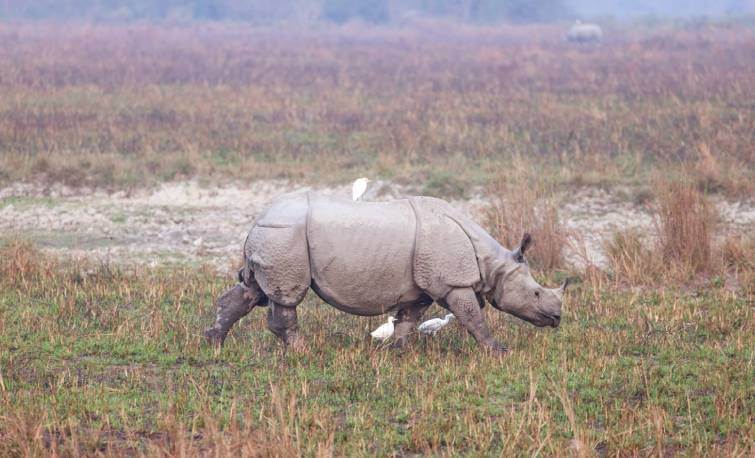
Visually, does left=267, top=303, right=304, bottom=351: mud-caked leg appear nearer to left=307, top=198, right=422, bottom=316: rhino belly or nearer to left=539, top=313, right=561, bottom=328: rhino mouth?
left=307, top=198, right=422, bottom=316: rhino belly

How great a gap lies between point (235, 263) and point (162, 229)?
2.39 meters

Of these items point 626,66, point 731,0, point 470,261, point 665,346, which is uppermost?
point 470,261

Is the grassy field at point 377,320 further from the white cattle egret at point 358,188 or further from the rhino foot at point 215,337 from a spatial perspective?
the white cattle egret at point 358,188

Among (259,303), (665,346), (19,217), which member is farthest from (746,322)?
(19,217)

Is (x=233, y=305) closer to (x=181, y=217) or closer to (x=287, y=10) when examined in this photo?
(x=181, y=217)

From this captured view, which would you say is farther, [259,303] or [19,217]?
[19,217]

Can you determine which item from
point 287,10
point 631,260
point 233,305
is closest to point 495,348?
point 233,305

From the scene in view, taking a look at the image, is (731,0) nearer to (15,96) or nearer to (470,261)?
(15,96)

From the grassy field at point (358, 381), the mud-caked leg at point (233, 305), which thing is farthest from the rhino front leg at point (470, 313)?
the mud-caked leg at point (233, 305)

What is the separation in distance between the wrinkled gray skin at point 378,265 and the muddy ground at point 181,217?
3243 mm

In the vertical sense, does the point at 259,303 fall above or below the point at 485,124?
above

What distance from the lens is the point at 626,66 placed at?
29531mm

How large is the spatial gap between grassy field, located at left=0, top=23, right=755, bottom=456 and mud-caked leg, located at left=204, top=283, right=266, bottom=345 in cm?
20

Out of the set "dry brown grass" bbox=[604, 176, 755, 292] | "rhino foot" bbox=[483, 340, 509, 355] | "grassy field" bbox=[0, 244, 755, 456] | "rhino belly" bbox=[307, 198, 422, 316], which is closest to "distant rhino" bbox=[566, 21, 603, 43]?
"dry brown grass" bbox=[604, 176, 755, 292]
